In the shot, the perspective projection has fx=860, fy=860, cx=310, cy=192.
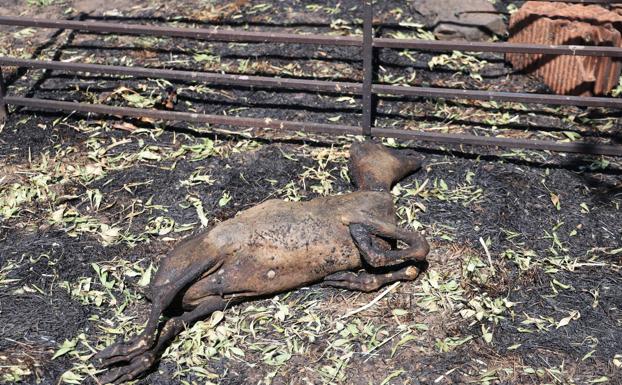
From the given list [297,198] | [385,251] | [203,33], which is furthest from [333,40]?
[385,251]

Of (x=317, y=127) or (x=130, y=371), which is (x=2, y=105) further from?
(x=130, y=371)

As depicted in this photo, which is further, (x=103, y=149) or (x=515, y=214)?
(x=103, y=149)

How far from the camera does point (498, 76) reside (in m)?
7.26

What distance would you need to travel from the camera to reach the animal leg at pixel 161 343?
473cm

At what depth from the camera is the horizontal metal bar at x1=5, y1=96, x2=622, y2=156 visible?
624cm

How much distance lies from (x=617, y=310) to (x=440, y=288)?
41.3 inches

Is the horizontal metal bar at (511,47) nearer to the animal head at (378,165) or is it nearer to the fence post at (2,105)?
the animal head at (378,165)

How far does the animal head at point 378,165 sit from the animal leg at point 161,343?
4.50 ft

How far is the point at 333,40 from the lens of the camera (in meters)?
6.29

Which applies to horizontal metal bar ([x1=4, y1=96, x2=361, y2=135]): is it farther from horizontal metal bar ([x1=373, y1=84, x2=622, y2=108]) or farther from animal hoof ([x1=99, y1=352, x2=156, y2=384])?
animal hoof ([x1=99, y1=352, x2=156, y2=384])

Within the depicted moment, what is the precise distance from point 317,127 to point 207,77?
931 millimetres

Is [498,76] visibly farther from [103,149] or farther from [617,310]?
[103,149]

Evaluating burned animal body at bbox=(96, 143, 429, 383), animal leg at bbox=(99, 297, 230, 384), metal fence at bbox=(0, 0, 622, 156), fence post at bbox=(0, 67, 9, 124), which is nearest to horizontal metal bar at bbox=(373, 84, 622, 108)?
metal fence at bbox=(0, 0, 622, 156)

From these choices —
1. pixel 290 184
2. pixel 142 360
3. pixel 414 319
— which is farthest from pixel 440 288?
pixel 142 360
